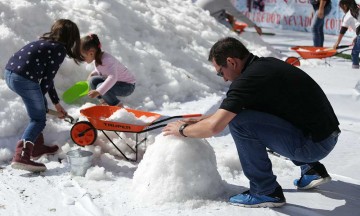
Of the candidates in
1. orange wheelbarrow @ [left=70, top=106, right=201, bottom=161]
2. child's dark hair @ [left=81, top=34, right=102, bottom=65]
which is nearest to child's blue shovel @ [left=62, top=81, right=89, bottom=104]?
child's dark hair @ [left=81, top=34, right=102, bottom=65]

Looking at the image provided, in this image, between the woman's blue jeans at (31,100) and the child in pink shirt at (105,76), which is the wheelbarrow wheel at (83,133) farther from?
the child in pink shirt at (105,76)

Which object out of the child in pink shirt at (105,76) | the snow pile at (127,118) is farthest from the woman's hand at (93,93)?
the snow pile at (127,118)

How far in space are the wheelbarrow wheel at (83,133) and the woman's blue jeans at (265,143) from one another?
1.21m

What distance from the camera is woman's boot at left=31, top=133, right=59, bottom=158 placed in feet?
11.4

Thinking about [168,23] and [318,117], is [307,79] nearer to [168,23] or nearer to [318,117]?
[318,117]

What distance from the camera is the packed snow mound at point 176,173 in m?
2.73

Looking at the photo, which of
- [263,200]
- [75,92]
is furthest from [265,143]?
[75,92]

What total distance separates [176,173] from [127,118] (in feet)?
3.01

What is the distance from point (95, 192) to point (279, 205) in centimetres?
111

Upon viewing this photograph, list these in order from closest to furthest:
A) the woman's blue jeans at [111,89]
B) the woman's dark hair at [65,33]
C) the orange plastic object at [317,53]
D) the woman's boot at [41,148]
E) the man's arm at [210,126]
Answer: the man's arm at [210,126] < the woman's dark hair at [65,33] < the woman's boot at [41,148] < the woman's blue jeans at [111,89] < the orange plastic object at [317,53]

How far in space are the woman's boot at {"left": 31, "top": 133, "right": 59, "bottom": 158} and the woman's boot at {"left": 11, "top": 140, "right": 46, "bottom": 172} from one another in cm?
26

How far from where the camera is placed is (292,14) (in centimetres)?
1255

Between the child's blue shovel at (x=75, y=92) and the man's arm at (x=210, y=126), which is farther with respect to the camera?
the child's blue shovel at (x=75, y=92)

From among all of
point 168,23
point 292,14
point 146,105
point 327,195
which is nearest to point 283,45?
point 292,14
